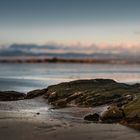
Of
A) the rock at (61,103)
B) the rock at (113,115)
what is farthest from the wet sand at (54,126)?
the rock at (61,103)

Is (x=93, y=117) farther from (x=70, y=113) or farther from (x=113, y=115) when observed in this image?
(x=70, y=113)

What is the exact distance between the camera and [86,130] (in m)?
21.0

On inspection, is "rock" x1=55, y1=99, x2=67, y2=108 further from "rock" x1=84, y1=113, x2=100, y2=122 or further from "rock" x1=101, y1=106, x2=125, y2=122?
"rock" x1=101, y1=106, x2=125, y2=122

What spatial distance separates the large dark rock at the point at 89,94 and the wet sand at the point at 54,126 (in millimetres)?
1524

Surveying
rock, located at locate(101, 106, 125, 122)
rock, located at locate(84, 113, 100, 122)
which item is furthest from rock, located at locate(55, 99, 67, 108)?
rock, located at locate(101, 106, 125, 122)

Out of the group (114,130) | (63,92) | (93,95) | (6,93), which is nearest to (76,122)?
(114,130)

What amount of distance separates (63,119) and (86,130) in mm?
3645

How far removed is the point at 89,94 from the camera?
1222 inches

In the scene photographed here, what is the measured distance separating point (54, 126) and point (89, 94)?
9491 millimetres

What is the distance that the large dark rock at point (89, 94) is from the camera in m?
29.3

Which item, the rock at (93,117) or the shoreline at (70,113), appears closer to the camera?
the shoreline at (70,113)

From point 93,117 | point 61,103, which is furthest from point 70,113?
point 61,103

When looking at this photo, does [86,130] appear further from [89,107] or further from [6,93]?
[6,93]

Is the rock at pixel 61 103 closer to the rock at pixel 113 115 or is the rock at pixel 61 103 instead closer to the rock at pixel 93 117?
the rock at pixel 93 117
